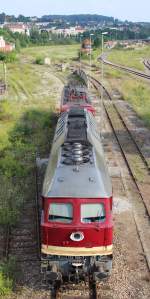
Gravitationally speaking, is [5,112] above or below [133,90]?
below

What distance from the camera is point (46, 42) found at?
166750mm

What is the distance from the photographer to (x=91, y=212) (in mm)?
11438

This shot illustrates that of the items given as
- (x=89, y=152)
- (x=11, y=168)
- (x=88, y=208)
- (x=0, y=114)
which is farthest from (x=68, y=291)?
(x=0, y=114)

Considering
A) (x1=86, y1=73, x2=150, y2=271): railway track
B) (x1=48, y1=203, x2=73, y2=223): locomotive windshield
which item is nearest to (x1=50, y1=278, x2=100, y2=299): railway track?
(x1=86, y1=73, x2=150, y2=271): railway track

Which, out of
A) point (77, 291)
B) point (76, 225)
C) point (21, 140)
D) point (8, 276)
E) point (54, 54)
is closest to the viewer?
point (76, 225)

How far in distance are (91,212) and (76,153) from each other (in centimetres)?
255

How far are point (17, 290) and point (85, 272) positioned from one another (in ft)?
7.11

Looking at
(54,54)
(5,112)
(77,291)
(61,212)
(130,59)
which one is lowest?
(77,291)

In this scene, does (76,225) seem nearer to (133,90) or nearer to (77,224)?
(77,224)

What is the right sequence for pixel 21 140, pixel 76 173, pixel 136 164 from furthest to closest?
pixel 21 140 < pixel 136 164 < pixel 76 173

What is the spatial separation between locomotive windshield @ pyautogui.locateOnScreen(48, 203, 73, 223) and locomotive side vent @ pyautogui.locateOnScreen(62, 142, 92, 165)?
1.78m

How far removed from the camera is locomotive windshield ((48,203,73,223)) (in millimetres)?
11414

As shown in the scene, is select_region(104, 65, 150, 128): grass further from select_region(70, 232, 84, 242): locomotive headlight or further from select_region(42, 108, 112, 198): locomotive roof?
select_region(70, 232, 84, 242): locomotive headlight

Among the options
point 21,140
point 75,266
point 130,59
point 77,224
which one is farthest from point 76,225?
point 130,59
